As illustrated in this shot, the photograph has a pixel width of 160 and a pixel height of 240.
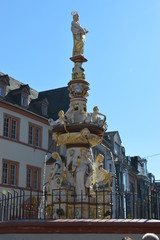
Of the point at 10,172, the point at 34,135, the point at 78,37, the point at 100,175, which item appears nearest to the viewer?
the point at 100,175

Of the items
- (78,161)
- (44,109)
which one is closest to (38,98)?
(44,109)

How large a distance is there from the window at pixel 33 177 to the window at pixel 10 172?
1.64m

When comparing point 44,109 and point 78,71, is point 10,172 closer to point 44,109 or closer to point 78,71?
point 44,109


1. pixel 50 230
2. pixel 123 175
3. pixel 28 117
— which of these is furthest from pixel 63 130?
pixel 123 175

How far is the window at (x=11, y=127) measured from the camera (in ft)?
102

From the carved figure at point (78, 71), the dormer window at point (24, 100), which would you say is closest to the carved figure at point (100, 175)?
the carved figure at point (78, 71)

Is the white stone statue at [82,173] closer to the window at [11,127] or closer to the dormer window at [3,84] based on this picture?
the window at [11,127]

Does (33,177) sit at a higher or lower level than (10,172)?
lower

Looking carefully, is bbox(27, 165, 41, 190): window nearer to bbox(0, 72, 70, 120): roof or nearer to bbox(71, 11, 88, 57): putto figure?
bbox(0, 72, 70, 120): roof

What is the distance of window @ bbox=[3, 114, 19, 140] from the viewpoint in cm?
3098

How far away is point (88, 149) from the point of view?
1431 cm

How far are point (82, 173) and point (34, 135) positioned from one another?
812 inches

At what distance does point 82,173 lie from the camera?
44.8 ft

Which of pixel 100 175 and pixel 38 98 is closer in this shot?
pixel 100 175
